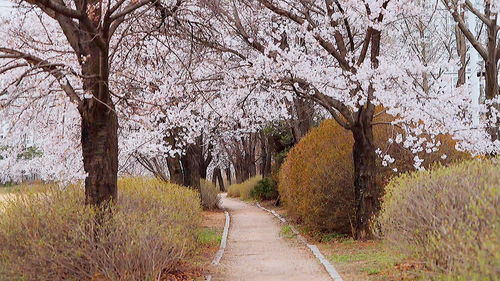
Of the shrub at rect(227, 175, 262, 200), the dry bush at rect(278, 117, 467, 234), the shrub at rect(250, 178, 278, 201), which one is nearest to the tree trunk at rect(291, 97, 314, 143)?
the dry bush at rect(278, 117, 467, 234)

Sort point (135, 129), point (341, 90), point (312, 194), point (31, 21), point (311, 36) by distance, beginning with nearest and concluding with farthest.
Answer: point (311, 36) < point (341, 90) < point (312, 194) < point (31, 21) < point (135, 129)

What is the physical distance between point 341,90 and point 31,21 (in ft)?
29.8

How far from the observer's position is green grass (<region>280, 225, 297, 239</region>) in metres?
16.8

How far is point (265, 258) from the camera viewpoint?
1273 centimetres

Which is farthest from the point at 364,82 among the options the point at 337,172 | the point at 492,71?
the point at 492,71

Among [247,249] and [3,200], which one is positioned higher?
[3,200]

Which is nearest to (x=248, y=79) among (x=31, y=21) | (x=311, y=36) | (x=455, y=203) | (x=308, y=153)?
(x=311, y=36)

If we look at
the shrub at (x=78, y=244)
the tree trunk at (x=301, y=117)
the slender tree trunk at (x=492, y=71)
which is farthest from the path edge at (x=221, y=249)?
the slender tree trunk at (x=492, y=71)

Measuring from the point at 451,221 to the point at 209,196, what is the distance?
2291 centimetres

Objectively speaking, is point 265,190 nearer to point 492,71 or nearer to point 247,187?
point 247,187

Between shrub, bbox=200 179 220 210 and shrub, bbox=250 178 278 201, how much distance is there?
12.5ft

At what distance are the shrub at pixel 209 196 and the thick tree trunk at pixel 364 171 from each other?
1406 centimetres

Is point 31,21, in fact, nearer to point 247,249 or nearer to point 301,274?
point 247,249

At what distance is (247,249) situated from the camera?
47.3ft
